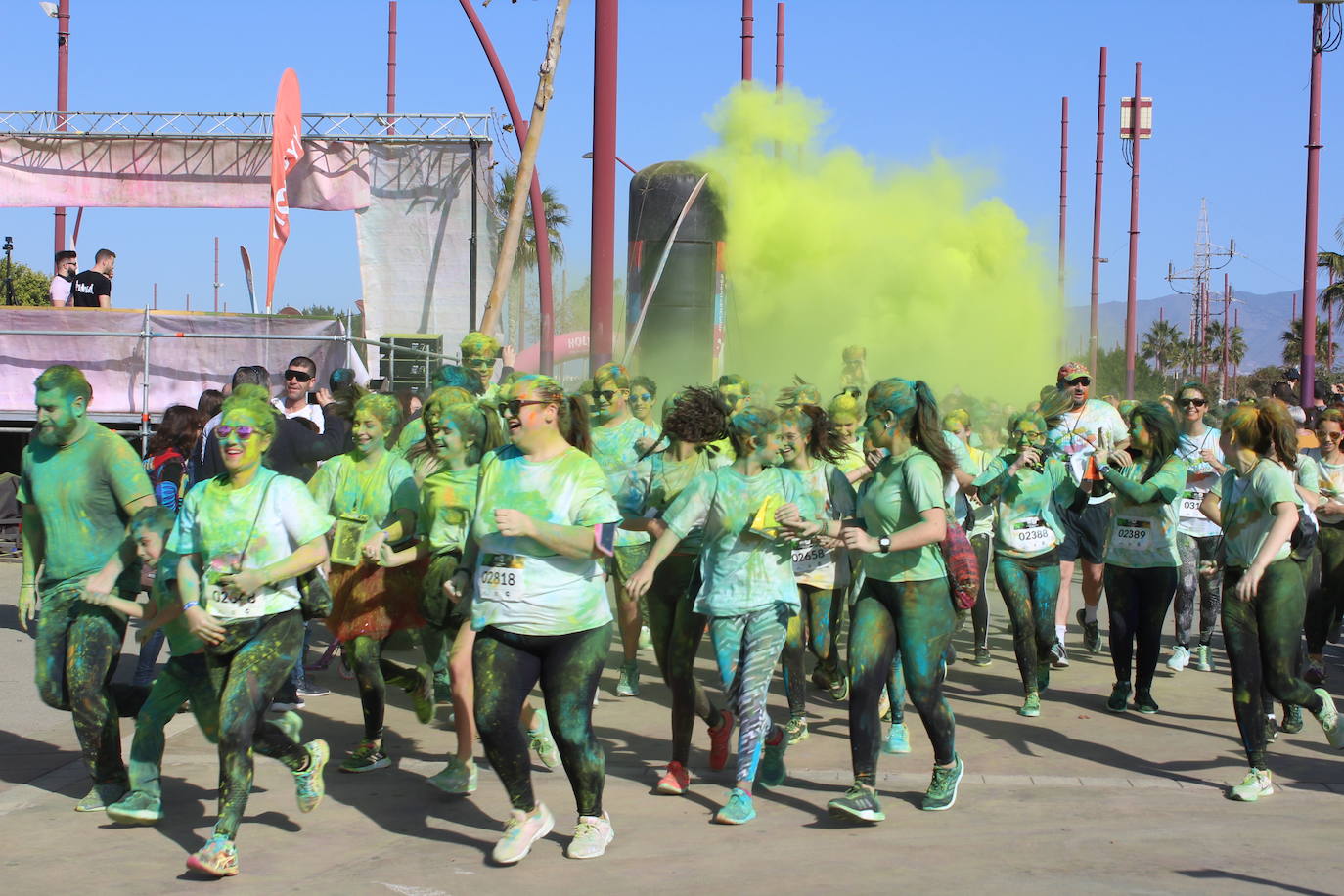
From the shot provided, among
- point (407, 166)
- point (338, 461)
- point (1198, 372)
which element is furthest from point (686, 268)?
point (1198, 372)

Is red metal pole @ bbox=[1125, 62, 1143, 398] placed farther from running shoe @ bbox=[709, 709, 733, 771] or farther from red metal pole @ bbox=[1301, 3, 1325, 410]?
running shoe @ bbox=[709, 709, 733, 771]

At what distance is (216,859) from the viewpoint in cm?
487

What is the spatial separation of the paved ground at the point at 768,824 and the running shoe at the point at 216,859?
0.24 feet

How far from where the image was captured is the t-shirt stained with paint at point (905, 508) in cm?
575

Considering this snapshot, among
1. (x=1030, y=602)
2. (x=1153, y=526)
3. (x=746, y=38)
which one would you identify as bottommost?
(x=1030, y=602)

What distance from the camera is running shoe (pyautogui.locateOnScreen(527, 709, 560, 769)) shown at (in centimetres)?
658

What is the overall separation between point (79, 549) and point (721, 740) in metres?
2.91

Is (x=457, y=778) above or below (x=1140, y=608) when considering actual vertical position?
below

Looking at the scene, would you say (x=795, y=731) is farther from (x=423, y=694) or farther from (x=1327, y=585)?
(x=1327, y=585)

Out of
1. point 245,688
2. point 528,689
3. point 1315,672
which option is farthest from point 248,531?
point 1315,672

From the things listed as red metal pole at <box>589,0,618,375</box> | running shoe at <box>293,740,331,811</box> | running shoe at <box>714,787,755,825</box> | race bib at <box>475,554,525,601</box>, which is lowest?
running shoe at <box>714,787,755,825</box>

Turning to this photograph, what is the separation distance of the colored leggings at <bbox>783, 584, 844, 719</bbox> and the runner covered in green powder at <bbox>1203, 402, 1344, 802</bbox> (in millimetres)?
1946

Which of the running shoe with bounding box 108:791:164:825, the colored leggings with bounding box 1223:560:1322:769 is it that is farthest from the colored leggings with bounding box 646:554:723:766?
Result: the colored leggings with bounding box 1223:560:1322:769

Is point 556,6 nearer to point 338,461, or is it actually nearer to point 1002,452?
point 1002,452
